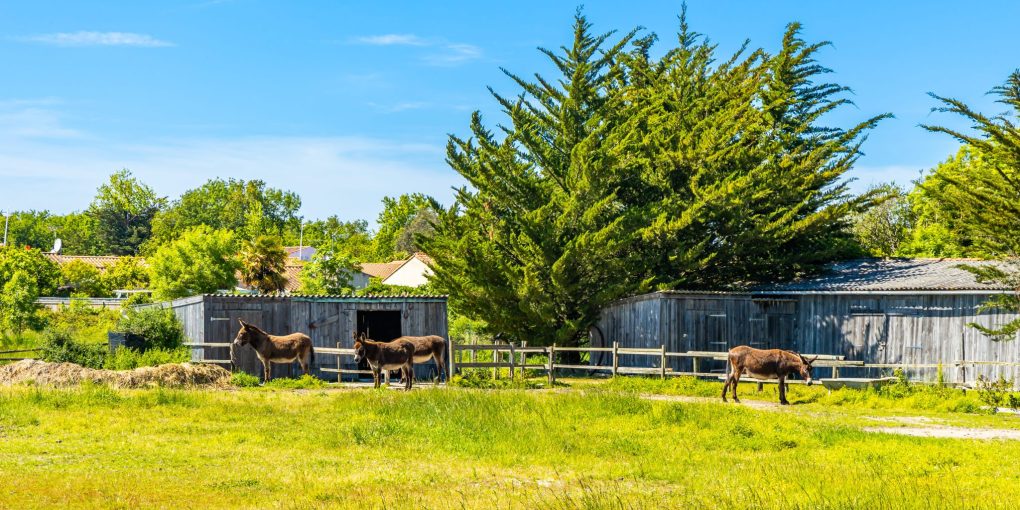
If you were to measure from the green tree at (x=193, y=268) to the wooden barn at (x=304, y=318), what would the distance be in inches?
1311

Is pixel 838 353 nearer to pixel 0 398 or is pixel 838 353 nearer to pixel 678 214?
pixel 678 214

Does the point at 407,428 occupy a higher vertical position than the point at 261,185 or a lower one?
lower

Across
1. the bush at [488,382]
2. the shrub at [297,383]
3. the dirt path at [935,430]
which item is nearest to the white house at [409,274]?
the bush at [488,382]

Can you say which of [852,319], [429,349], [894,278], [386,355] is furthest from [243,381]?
[894,278]

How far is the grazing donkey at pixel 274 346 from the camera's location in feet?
97.9

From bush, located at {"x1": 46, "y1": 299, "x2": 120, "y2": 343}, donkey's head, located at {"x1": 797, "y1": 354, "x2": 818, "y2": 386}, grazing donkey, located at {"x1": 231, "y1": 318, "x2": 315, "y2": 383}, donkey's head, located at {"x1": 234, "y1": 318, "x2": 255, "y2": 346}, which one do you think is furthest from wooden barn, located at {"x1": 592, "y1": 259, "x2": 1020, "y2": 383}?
bush, located at {"x1": 46, "y1": 299, "x2": 120, "y2": 343}

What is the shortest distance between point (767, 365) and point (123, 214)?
129686mm

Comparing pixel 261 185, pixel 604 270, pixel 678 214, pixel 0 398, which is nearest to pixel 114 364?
pixel 0 398

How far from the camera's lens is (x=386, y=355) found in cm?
2820

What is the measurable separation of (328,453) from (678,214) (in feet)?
85.0

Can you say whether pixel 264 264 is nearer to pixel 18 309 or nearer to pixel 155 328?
pixel 18 309

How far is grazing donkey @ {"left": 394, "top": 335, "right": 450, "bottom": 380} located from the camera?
2992cm

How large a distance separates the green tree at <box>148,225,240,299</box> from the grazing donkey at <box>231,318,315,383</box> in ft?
119

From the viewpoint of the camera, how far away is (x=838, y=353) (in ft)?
113
